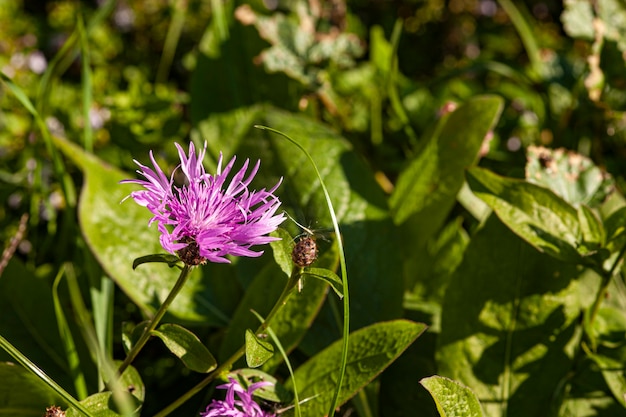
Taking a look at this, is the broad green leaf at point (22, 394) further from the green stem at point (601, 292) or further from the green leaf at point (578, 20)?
the green leaf at point (578, 20)

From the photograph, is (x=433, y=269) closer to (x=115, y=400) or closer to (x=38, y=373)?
(x=115, y=400)

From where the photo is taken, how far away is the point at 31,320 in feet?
4.65

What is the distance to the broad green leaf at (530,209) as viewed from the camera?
4.13 feet

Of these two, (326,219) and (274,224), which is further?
(326,219)

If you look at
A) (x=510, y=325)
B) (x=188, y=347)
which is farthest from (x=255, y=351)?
(x=510, y=325)

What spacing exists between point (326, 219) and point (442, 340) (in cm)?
33

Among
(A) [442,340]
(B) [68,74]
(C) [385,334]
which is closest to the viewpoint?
(C) [385,334]

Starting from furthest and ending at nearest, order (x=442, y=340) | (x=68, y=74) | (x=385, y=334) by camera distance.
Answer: (x=68, y=74)
(x=442, y=340)
(x=385, y=334)

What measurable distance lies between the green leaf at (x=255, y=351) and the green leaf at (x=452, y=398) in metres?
0.23

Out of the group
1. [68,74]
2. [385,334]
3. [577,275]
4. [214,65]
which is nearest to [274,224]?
[385,334]

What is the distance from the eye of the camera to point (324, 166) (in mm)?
1505

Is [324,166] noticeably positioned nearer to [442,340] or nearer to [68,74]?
[442,340]

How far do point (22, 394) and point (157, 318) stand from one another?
0.39 meters

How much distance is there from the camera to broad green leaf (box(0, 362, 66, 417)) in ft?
3.75
